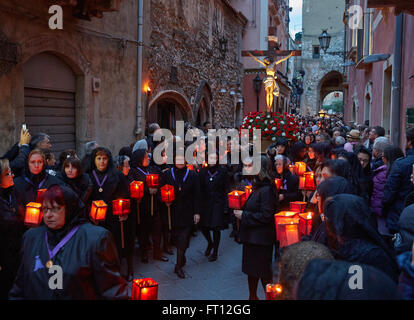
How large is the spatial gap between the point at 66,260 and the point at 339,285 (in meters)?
1.60

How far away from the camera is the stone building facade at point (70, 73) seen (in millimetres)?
7688

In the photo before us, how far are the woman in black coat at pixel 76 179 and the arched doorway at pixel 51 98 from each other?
13.9 ft

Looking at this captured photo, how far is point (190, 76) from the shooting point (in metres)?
15.9

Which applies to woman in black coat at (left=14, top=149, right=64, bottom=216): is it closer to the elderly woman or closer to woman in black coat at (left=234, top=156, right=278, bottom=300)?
the elderly woman

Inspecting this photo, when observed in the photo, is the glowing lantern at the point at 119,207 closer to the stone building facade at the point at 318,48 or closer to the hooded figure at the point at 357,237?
the hooded figure at the point at 357,237

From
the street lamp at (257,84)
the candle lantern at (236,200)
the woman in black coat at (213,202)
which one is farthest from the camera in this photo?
the street lamp at (257,84)

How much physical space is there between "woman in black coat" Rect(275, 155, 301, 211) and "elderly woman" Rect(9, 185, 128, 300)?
3.92 meters

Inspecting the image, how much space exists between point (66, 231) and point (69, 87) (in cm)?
772

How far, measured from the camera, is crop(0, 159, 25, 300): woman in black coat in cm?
365

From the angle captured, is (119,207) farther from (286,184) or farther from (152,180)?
(286,184)

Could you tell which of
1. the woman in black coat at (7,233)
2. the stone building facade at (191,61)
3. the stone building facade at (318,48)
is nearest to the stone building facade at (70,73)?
the stone building facade at (191,61)

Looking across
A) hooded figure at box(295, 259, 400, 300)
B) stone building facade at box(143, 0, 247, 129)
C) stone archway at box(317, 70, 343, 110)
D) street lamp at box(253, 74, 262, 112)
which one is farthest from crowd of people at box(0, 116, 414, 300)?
stone archway at box(317, 70, 343, 110)

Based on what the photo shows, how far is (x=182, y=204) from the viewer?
6059 mm

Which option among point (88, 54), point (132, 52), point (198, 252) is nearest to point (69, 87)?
point (88, 54)
